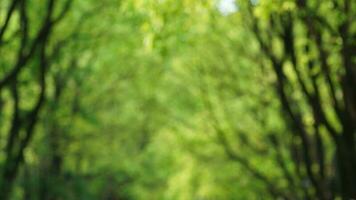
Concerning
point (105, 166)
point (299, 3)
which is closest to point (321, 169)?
point (299, 3)

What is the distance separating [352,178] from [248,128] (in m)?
11.2

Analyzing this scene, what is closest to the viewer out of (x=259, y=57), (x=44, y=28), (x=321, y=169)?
(x=44, y=28)

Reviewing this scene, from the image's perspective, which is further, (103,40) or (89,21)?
(103,40)

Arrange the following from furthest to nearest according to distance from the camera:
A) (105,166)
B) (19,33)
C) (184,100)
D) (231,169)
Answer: (105,166) < (184,100) < (231,169) < (19,33)

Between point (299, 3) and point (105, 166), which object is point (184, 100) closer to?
point (105, 166)

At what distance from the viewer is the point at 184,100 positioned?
2950cm

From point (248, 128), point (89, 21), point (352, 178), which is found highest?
point (89, 21)

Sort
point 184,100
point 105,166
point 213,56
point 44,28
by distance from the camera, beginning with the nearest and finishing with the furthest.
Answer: point 44,28
point 213,56
point 184,100
point 105,166

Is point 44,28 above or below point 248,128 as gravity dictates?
above

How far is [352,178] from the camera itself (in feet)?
46.7

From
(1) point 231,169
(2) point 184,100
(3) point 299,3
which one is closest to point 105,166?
(2) point 184,100

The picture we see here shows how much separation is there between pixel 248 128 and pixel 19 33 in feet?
41.5

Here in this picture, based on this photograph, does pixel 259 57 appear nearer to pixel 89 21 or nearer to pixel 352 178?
pixel 89 21

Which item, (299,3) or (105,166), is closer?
(299,3)
